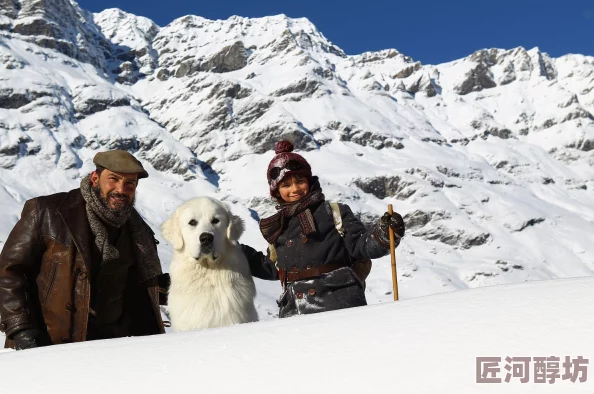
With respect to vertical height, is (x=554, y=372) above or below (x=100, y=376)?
above

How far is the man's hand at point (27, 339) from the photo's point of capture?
4.39 m

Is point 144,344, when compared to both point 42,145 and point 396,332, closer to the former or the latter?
point 396,332

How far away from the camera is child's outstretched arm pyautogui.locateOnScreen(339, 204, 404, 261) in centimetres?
491

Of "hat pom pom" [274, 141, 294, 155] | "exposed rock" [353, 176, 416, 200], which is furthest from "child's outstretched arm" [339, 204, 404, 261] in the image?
"exposed rock" [353, 176, 416, 200]

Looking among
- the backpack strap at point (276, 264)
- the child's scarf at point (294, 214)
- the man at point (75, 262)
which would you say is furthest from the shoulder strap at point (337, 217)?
the man at point (75, 262)

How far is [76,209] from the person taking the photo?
4.97 metres

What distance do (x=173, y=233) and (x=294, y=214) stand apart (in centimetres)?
123

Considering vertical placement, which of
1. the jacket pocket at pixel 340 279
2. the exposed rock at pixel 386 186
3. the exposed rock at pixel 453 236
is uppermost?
the exposed rock at pixel 386 186

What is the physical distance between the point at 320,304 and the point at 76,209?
2.20 m

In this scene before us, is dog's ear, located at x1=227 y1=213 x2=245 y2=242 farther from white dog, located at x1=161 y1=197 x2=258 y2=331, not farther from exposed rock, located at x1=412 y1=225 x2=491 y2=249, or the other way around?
exposed rock, located at x1=412 y1=225 x2=491 y2=249

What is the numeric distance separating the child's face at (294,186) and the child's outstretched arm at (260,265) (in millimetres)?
745

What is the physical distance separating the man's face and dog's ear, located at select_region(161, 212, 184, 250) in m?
0.76

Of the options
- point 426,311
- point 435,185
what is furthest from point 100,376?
point 435,185

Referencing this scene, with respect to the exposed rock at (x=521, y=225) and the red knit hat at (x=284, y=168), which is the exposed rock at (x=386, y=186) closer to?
the exposed rock at (x=521, y=225)
